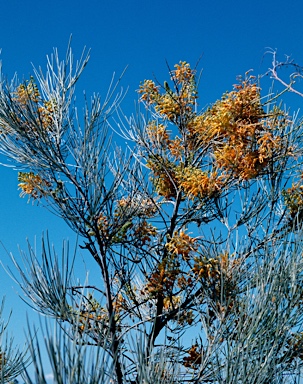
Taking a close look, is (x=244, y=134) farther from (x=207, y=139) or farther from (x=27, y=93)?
(x=27, y=93)

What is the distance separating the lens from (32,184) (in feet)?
13.4

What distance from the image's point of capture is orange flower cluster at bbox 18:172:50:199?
160 inches

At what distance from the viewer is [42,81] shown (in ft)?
14.1

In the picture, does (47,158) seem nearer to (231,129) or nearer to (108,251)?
(108,251)

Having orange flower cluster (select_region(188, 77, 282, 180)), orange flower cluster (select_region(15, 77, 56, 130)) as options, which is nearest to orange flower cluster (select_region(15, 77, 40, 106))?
orange flower cluster (select_region(15, 77, 56, 130))

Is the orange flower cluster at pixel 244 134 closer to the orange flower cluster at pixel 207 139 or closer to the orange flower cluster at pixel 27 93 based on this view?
the orange flower cluster at pixel 207 139

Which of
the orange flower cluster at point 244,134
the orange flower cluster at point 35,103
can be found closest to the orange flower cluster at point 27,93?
the orange flower cluster at point 35,103

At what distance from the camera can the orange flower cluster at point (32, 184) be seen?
4074mm

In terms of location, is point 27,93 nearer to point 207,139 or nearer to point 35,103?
point 35,103

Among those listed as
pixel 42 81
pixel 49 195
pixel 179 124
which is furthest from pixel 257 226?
pixel 42 81

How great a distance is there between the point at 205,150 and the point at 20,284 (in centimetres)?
169

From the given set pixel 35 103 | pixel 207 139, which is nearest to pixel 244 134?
pixel 207 139

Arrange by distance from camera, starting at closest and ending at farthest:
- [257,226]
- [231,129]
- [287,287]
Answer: [287,287] < [231,129] < [257,226]

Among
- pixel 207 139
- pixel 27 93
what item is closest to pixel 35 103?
pixel 27 93
